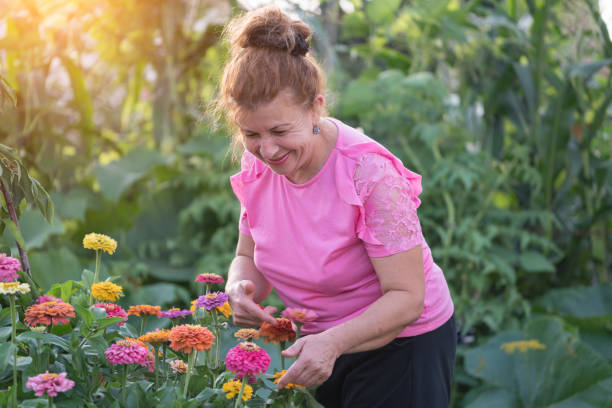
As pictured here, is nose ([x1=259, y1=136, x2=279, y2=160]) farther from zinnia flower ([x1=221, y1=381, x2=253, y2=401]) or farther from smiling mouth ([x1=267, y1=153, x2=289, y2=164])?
zinnia flower ([x1=221, y1=381, x2=253, y2=401])

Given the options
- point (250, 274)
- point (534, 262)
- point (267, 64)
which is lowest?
point (534, 262)

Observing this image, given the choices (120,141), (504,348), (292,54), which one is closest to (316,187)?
(292,54)

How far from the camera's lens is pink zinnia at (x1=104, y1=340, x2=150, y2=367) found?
0.90 metres

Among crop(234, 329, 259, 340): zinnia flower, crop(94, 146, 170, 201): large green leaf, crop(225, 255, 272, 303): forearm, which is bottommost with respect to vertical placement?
crop(94, 146, 170, 201): large green leaf

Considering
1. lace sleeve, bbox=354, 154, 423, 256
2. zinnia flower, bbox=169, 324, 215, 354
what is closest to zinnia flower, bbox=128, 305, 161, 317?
zinnia flower, bbox=169, 324, 215, 354

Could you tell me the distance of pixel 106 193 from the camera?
3.18 m

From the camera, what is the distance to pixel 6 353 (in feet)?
2.86

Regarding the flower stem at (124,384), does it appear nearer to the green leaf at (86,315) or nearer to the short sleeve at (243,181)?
the green leaf at (86,315)

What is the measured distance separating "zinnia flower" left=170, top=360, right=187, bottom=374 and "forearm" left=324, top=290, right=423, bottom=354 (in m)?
0.24

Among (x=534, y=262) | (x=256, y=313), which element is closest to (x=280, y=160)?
(x=256, y=313)

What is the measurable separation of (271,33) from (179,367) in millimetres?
582

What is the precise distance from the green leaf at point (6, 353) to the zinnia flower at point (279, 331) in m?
0.39

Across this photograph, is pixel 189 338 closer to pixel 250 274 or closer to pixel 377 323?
pixel 377 323

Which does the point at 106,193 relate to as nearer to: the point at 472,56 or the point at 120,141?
the point at 120,141
